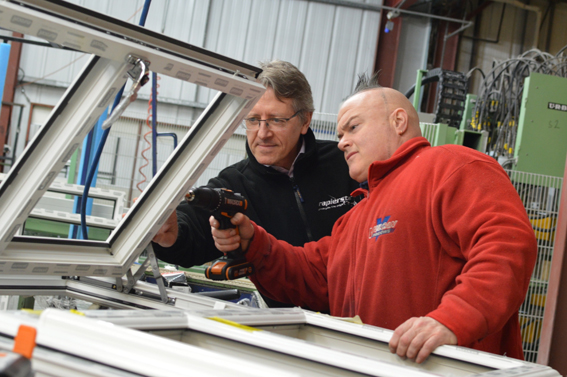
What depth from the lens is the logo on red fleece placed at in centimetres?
119

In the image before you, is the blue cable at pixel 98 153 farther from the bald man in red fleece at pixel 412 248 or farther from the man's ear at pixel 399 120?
the man's ear at pixel 399 120

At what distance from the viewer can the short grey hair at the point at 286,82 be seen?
73.0 inches

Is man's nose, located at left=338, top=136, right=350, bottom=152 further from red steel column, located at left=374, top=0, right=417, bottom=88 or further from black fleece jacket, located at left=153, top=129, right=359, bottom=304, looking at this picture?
red steel column, located at left=374, top=0, right=417, bottom=88

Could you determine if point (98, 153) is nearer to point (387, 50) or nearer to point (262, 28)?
point (262, 28)

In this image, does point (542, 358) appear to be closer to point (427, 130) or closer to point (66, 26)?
point (427, 130)

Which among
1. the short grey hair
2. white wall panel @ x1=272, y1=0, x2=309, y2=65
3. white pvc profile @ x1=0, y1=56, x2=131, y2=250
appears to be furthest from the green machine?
white wall panel @ x1=272, y1=0, x2=309, y2=65

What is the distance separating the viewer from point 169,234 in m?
1.48

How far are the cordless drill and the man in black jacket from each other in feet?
1.28

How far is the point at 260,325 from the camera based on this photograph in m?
0.86

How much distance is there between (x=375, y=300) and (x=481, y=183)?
1.19ft

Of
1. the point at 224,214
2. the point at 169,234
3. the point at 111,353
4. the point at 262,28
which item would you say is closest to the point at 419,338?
the point at 111,353

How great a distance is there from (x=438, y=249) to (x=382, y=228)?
14 cm

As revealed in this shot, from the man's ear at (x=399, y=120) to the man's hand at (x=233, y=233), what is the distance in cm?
51

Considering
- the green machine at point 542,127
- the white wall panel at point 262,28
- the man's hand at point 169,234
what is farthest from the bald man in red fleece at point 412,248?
the white wall panel at point 262,28
